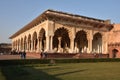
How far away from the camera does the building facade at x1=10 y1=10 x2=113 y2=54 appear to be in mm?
30609

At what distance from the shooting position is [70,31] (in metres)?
32.8

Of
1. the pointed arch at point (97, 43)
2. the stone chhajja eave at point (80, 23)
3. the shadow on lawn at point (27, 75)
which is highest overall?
the stone chhajja eave at point (80, 23)

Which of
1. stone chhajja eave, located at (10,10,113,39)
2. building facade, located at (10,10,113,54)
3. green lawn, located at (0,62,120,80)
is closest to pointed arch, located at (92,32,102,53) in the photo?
building facade, located at (10,10,113,54)

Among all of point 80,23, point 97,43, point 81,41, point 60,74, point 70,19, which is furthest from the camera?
point 81,41

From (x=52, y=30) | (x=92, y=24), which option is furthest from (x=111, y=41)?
(x=52, y=30)

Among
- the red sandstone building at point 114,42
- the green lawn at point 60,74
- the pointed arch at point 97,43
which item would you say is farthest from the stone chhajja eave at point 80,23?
the green lawn at point 60,74

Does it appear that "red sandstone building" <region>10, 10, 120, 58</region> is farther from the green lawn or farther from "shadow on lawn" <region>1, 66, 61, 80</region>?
"shadow on lawn" <region>1, 66, 61, 80</region>

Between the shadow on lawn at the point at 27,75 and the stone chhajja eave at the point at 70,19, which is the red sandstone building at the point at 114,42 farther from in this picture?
the shadow on lawn at the point at 27,75

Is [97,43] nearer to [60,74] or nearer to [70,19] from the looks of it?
[70,19]

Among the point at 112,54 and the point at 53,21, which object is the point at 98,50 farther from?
the point at 53,21

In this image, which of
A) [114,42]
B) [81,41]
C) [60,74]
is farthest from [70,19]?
[60,74]

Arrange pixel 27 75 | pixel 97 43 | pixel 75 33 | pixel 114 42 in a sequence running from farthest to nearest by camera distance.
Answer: pixel 97 43 < pixel 114 42 < pixel 75 33 < pixel 27 75

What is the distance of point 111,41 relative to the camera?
37.8 metres

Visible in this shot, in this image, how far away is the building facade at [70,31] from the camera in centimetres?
3061
